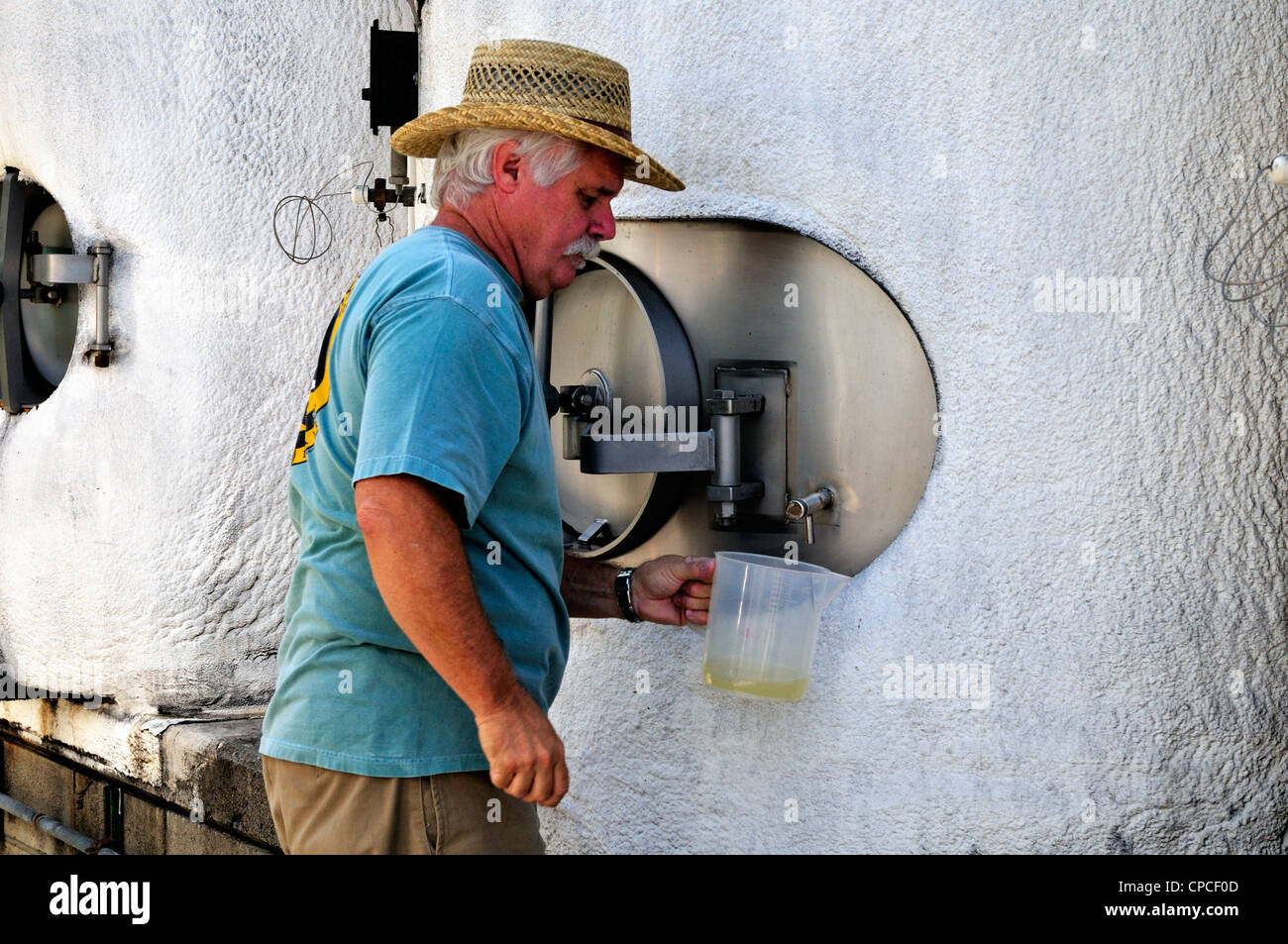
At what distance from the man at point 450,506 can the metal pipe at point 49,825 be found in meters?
2.53

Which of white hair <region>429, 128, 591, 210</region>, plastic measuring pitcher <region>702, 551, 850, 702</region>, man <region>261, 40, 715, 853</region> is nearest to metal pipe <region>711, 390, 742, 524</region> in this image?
plastic measuring pitcher <region>702, 551, 850, 702</region>

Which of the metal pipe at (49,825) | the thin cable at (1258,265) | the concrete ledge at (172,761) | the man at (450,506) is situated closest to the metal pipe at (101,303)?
the concrete ledge at (172,761)

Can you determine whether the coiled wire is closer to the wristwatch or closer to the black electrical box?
the black electrical box

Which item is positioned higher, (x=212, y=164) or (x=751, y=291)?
(x=212, y=164)

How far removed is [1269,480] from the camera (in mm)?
2158

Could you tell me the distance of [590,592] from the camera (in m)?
2.42

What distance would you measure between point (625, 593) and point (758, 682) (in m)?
0.32

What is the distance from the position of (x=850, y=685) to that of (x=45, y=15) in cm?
323

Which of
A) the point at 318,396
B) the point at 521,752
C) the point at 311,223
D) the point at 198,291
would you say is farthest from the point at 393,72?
the point at 521,752

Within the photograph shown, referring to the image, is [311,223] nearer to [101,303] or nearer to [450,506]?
[101,303]

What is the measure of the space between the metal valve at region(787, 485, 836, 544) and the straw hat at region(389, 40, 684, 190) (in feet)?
2.17

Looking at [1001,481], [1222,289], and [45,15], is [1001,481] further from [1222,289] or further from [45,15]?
[45,15]
